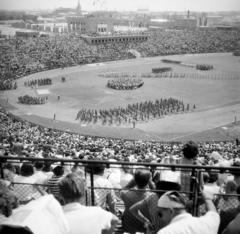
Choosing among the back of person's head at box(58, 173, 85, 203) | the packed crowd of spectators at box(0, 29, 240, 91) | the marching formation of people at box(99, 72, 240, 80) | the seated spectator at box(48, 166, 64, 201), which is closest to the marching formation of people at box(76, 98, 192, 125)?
the marching formation of people at box(99, 72, 240, 80)

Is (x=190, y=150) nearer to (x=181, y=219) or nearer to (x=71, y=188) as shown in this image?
(x=181, y=219)

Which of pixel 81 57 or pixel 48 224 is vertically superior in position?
pixel 48 224

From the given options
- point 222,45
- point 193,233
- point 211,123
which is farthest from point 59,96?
point 222,45

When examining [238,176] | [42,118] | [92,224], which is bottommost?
[42,118]

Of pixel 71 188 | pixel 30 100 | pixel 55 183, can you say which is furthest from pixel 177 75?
pixel 71 188

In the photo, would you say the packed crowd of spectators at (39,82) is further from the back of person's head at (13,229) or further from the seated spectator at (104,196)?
the back of person's head at (13,229)

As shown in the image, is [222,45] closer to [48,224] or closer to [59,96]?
[59,96]
